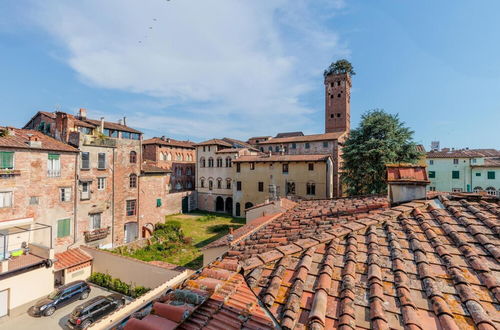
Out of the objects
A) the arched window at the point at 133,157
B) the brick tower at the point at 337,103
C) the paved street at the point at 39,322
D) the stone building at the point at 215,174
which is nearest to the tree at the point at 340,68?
the brick tower at the point at 337,103

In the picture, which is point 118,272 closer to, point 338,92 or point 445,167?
point 445,167

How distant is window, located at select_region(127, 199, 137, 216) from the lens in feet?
80.3

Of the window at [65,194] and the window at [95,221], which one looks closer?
the window at [65,194]

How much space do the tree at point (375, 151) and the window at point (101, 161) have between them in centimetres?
2464

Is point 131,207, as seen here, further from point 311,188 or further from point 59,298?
point 311,188

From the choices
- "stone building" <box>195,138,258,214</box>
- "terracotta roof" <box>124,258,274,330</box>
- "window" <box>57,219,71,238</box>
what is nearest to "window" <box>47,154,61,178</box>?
"window" <box>57,219,71,238</box>

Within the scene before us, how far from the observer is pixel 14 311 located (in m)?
14.4

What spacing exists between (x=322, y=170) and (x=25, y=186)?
28797mm

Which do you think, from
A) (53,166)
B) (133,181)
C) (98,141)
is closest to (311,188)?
(133,181)

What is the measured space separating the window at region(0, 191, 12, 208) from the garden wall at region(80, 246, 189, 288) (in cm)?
650

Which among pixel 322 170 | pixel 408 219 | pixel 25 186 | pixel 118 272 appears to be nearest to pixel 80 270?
pixel 118 272

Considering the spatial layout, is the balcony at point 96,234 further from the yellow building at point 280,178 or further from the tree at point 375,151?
the tree at point 375,151

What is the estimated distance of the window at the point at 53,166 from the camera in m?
18.6

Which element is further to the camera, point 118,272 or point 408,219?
point 118,272
